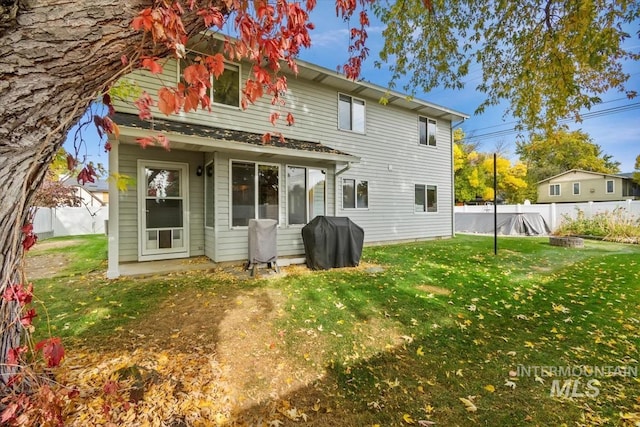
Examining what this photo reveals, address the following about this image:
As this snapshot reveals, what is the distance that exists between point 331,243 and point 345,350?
11.5 ft

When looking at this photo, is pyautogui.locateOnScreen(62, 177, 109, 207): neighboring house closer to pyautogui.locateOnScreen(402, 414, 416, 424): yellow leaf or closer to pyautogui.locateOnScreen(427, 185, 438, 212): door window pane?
pyautogui.locateOnScreen(402, 414, 416, 424): yellow leaf

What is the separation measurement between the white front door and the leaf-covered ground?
1.37 m

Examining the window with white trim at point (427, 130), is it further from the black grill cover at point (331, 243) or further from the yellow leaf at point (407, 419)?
the yellow leaf at point (407, 419)

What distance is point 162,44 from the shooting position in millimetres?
1430

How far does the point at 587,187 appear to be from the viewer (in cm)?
2883

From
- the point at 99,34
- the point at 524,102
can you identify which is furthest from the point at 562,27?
the point at 99,34

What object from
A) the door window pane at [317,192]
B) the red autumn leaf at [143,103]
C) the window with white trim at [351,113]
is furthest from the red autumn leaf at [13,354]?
the window with white trim at [351,113]

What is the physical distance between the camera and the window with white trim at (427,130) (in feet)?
38.2

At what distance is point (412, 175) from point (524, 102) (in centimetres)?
636

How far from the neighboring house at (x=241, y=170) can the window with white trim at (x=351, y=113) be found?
35mm

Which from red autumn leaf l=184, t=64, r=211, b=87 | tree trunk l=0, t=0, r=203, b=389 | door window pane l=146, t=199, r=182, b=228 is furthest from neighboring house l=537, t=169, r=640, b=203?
tree trunk l=0, t=0, r=203, b=389

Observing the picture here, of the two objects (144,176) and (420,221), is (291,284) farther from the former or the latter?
(420,221)

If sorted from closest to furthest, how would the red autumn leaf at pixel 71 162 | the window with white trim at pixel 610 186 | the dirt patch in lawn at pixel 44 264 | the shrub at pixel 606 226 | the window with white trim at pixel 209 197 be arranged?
the red autumn leaf at pixel 71 162, the dirt patch in lawn at pixel 44 264, the window with white trim at pixel 209 197, the shrub at pixel 606 226, the window with white trim at pixel 610 186

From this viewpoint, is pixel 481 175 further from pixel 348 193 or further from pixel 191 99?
pixel 191 99
